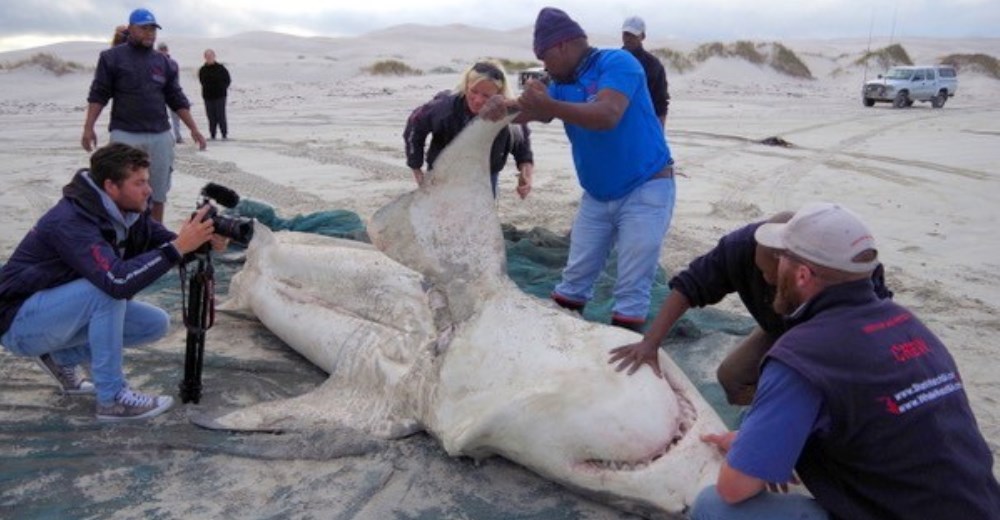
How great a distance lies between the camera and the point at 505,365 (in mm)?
3479

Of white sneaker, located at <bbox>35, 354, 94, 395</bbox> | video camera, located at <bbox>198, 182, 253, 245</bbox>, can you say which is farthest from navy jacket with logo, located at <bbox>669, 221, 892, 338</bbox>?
white sneaker, located at <bbox>35, 354, 94, 395</bbox>

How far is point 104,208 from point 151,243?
18.5 inches

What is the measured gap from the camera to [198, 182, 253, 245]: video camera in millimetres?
3965

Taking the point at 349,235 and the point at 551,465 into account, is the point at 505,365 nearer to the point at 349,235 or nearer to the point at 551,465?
the point at 551,465

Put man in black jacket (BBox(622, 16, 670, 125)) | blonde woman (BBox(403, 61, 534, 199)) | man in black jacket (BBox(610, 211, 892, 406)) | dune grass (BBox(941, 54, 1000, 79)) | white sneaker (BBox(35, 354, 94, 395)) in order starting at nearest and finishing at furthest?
man in black jacket (BBox(610, 211, 892, 406)), white sneaker (BBox(35, 354, 94, 395)), blonde woman (BBox(403, 61, 534, 199)), man in black jacket (BBox(622, 16, 670, 125)), dune grass (BBox(941, 54, 1000, 79))

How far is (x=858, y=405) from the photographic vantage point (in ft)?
7.16

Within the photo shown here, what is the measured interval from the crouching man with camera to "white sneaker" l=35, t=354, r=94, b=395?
0.26 ft

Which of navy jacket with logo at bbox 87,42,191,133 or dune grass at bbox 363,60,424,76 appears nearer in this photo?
navy jacket with logo at bbox 87,42,191,133

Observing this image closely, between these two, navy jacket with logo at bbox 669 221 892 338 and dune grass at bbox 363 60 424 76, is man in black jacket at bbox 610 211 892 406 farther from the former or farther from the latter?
dune grass at bbox 363 60 424 76

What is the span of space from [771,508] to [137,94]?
5.68 meters

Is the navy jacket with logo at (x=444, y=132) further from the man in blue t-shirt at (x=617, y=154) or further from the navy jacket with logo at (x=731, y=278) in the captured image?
the navy jacket with logo at (x=731, y=278)

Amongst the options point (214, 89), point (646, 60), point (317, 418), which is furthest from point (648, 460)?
point (214, 89)

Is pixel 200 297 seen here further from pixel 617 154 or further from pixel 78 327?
pixel 617 154

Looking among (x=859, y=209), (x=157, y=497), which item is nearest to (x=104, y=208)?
(x=157, y=497)
